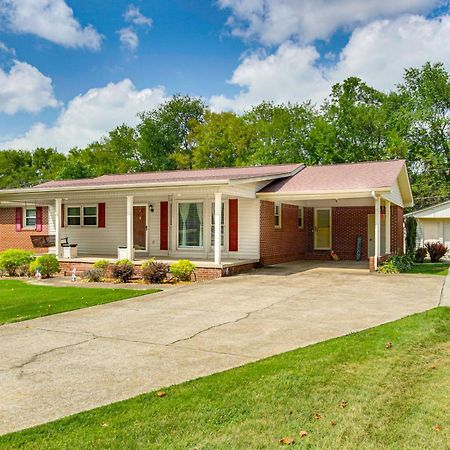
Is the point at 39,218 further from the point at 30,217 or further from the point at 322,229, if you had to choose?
the point at 322,229

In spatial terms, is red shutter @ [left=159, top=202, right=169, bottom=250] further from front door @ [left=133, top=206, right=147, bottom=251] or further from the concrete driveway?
the concrete driveway

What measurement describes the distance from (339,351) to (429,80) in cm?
4368

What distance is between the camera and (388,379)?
4.83 m

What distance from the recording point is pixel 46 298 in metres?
10.8

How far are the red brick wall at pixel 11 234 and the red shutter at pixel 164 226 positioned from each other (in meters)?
7.85

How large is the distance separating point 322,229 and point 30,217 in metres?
14.4

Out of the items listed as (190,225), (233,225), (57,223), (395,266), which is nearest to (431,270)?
(395,266)

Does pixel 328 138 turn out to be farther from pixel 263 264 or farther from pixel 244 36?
pixel 263 264

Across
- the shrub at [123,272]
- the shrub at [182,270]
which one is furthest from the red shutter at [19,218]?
the shrub at [182,270]

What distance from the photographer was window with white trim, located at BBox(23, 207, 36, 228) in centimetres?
2323

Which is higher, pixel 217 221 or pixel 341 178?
pixel 341 178

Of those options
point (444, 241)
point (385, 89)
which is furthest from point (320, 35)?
point (385, 89)

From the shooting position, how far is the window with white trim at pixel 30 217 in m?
23.2

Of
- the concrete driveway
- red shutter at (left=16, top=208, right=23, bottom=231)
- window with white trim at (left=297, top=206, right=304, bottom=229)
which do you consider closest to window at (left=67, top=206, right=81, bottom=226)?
red shutter at (left=16, top=208, right=23, bottom=231)
